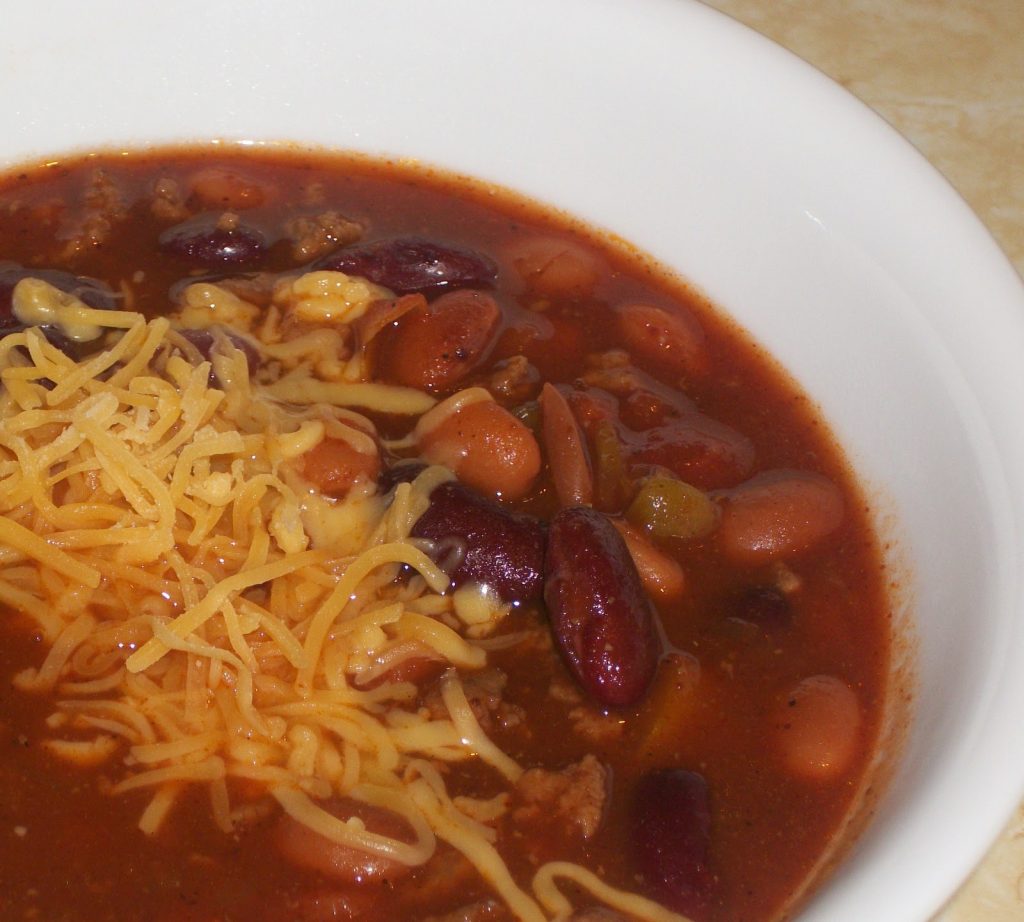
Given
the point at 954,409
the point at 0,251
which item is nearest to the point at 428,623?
the point at 954,409

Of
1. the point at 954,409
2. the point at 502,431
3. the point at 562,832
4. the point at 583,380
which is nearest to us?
the point at 562,832

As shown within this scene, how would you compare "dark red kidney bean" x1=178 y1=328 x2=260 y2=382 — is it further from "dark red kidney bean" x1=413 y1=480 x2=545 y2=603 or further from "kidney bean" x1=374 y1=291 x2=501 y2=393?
"dark red kidney bean" x1=413 y1=480 x2=545 y2=603

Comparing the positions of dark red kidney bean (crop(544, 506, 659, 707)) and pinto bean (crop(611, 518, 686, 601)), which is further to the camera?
pinto bean (crop(611, 518, 686, 601))

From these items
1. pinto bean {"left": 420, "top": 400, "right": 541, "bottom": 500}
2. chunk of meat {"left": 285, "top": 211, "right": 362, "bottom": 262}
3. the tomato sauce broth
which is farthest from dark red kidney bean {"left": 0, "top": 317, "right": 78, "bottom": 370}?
pinto bean {"left": 420, "top": 400, "right": 541, "bottom": 500}

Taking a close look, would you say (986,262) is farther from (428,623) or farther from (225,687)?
(225,687)

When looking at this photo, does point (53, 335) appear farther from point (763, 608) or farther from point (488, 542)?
point (763, 608)

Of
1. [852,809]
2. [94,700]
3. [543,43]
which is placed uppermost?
[543,43]

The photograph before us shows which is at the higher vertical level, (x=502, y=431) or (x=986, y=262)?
(x=986, y=262)
